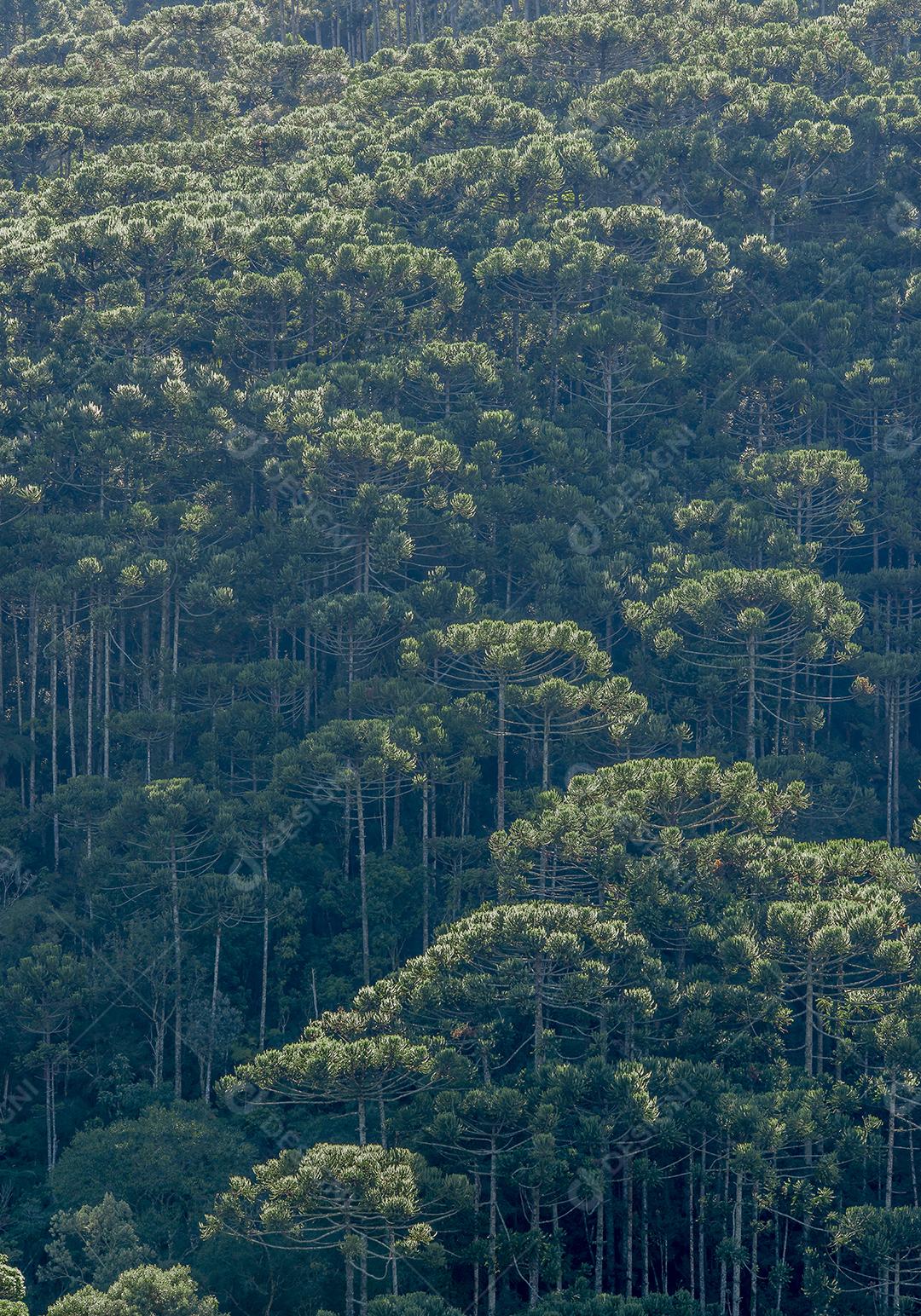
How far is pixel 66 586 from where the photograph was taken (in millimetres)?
54094

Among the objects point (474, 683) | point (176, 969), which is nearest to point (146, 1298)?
point (176, 969)

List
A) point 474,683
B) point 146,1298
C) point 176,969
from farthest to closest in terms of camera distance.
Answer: point 474,683
point 176,969
point 146,1298

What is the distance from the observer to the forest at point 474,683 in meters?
37.5

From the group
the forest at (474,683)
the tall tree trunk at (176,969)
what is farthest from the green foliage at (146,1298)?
the tall tree trunk at (176,969)

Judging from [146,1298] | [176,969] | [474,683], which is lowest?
[146,1298]

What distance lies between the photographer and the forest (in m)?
37.5

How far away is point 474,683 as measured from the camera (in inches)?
2138

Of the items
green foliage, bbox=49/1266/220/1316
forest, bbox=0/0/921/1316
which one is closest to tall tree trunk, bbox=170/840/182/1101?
forest, bbox=0/0/921/1316

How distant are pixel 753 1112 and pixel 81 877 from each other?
2183 cm

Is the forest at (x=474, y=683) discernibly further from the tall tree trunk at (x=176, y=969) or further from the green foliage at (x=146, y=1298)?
the tall tree trunk at (x=176, y=969)

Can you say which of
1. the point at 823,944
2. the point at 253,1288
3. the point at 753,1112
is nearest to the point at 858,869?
the point at 823,944

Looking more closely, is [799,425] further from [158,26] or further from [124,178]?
[158,26]

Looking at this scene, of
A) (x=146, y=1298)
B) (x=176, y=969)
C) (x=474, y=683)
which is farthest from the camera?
(x=474, y=683)

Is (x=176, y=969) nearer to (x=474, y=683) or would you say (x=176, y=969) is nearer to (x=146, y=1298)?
(x=474, y=683)
